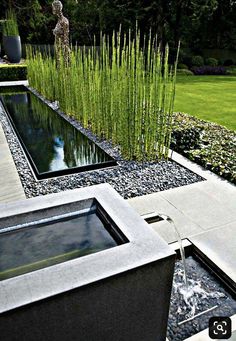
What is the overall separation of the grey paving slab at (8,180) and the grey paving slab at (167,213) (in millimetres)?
1059

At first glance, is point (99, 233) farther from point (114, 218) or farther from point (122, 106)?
point (122, 106)

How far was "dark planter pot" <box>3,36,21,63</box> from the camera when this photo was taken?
1144cm

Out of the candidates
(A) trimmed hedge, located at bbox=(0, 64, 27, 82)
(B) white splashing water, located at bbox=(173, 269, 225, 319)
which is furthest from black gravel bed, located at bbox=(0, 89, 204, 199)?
(A) trimmed hedge, located at bbox=(0, 64, 27, 82)

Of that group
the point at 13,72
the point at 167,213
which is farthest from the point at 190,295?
the point at 13,72

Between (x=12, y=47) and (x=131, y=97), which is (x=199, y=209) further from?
(x=12, y=47)

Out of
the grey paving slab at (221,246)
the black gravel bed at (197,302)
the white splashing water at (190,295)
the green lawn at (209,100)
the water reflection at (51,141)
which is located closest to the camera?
the black gravel bed at (197,302)

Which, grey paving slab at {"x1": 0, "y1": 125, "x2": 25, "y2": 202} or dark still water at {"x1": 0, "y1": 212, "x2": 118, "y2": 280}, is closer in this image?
dark still water at {"x1": 0, "y1": 212, "x2": 118, "y2": 280}

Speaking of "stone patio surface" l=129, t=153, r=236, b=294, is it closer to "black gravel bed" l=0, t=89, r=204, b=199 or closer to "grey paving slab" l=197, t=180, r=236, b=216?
"grey paving slab" l=197, t=180, r=236, b=216

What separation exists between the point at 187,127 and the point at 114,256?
11.4 feet

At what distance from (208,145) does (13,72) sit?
26.9 ft

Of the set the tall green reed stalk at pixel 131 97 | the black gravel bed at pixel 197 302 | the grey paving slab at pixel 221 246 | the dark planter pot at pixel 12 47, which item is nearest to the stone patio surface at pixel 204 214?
the grey paving slab at pixel 221 246

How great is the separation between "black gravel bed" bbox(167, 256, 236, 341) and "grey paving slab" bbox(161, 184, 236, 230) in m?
0.48

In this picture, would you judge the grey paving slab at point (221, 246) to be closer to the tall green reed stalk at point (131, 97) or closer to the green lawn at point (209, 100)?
the tall green reed stalk at point (131, 97)

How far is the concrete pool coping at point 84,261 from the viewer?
1109 mm
